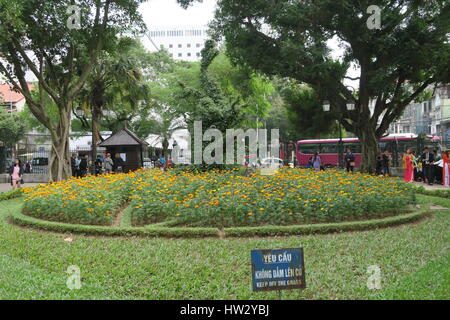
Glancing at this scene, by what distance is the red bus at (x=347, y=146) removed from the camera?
97.2 ft

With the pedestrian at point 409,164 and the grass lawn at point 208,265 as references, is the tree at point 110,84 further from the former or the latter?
the grass lawn at point 208,265

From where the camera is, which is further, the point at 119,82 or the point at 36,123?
the point at 36,123

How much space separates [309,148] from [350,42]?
18155mm

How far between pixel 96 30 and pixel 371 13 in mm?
11148

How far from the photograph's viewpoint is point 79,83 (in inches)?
683

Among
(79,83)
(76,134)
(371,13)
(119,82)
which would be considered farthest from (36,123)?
(371,13)

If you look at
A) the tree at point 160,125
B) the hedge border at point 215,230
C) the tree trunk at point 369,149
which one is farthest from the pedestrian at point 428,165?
the tree at point 160,125

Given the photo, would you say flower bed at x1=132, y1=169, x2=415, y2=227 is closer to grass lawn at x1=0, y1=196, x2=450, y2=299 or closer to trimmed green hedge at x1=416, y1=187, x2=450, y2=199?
grass lawn at x1=0, y1=196, x2=450, y2=299

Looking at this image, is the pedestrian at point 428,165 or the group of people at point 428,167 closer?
Answer: the group of people at point 428,167

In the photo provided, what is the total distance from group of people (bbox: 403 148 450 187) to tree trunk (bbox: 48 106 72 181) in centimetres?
1483

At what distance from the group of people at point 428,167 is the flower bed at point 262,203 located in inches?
323

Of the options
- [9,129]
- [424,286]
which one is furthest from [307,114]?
[9,129]
